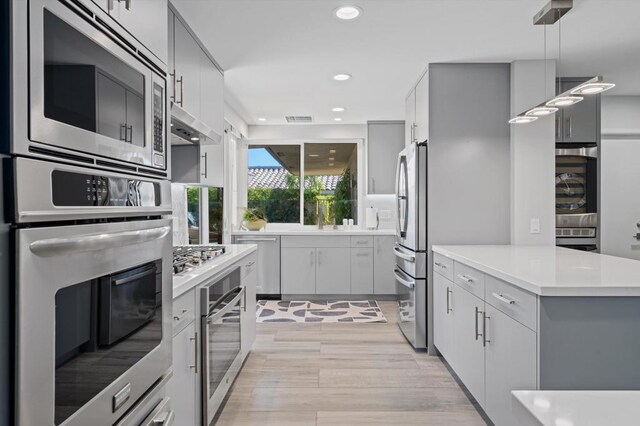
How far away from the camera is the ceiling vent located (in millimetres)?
5494

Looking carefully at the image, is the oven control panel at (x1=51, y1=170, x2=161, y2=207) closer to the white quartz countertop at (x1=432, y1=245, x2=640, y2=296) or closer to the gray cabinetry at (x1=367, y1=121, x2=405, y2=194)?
the white quartz countertop at (x1=432, y1=245, x2=640, y2=296)

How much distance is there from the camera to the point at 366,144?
5.78 meters

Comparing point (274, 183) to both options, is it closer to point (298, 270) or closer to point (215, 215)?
point (298, 270)

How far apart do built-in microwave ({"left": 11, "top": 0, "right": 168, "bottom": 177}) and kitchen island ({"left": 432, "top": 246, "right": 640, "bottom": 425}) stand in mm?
1582

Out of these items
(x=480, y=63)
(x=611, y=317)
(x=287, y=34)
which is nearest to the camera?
(x=611, y=317)

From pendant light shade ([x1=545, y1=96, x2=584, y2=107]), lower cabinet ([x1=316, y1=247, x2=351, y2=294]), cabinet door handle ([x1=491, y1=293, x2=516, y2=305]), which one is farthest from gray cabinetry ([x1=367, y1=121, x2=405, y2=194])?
cabinet door handle ([x1=491, y1=293, x2=516, y2=305])

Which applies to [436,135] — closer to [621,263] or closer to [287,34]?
[287,34]

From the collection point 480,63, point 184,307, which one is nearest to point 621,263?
point 480,63

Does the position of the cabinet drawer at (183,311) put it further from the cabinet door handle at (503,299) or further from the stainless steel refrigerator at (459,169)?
the stainless steel refrigerator at (459,169)

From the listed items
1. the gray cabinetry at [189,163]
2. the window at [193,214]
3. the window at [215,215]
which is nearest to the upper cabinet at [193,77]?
the gray cabinetry at [189,163]

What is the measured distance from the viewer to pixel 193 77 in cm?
281

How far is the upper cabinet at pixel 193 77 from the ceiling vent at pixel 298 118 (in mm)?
2000

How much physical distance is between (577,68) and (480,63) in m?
0.85

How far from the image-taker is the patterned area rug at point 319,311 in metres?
4.51
